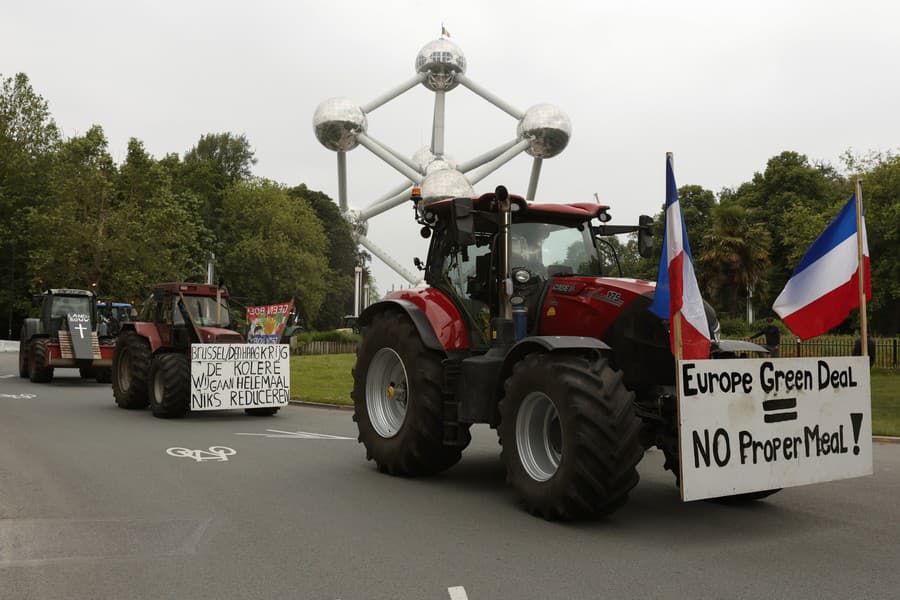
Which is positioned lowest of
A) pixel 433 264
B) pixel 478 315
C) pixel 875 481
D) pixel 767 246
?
pixel 875 481

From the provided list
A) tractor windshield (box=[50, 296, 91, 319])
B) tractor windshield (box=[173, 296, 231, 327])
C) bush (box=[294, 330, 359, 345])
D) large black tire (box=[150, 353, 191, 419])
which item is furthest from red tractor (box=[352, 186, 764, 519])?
bush (box=[294, 330, 359, 345])

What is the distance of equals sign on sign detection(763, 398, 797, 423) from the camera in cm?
599

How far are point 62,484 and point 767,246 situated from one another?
44825 mm

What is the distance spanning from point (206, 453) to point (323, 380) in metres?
13.6

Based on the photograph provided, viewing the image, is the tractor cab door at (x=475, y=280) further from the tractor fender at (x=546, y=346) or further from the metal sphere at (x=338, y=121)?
the metal sphere at (x=338, y=121)

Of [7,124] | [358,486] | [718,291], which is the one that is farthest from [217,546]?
[7,124]

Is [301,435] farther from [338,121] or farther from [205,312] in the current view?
[338,121]

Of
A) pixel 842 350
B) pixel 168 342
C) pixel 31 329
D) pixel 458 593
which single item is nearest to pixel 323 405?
pixel 168 342

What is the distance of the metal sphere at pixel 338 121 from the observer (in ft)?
122

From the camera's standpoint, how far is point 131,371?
15727mm

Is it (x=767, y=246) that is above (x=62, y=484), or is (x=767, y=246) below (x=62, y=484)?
above

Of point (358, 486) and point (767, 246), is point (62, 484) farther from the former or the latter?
point (767, 246)

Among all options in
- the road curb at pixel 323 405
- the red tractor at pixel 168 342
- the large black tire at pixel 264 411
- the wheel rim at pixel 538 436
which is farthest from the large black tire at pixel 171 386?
the wheel rim at pixel 538 436

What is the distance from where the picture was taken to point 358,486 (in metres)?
7.96
